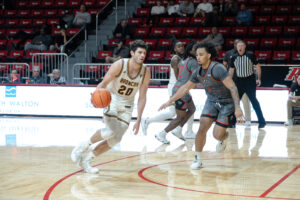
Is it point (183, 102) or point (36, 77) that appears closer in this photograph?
point (183, 102)

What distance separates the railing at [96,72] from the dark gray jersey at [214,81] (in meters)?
7.52

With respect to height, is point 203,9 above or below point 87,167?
above

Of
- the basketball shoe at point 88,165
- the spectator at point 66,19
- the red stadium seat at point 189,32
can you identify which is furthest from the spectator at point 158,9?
the basketball shoe at point 88,165

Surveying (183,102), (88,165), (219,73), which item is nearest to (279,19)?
(183,102)

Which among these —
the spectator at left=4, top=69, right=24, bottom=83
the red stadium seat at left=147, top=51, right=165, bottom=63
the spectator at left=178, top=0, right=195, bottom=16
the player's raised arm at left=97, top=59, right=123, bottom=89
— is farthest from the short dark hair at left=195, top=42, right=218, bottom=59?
the spectator at left=178, top=0, right=195, bottom=16

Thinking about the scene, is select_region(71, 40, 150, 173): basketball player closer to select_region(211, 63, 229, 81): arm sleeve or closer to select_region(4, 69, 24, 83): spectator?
select_region(211, 63, 229, 81): arm sleeve

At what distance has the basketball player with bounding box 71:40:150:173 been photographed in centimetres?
586

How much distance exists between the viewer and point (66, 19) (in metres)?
18.7

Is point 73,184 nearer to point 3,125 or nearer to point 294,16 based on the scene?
point 3,125

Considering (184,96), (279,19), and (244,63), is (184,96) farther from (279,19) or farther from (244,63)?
(279,19)

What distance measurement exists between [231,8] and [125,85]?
11.5m

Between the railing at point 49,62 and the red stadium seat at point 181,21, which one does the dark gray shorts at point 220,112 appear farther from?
the red stadium seat at point 181,21

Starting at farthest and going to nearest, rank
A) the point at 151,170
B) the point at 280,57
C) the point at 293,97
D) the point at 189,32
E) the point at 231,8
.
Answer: the point at 231,8
the point at 189,32
the point at 280,57
the point at 293,97
the point at 151,170

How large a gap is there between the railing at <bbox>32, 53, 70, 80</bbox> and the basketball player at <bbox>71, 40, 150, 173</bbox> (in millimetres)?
9742
